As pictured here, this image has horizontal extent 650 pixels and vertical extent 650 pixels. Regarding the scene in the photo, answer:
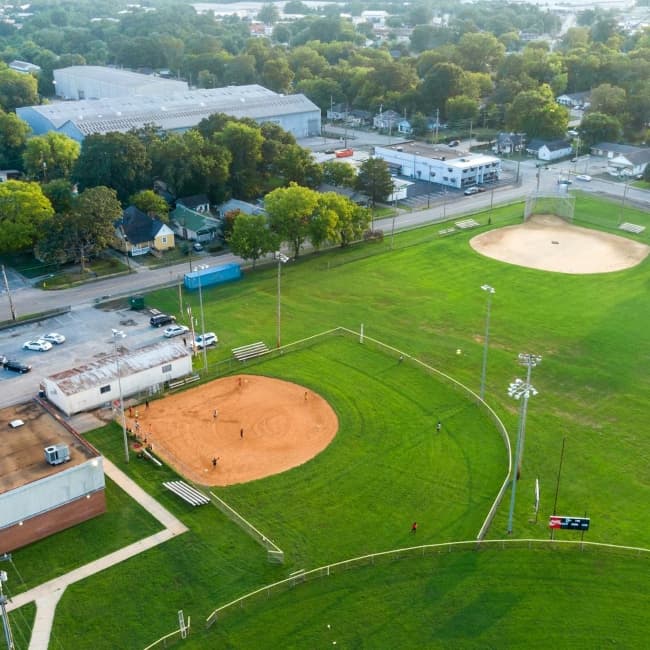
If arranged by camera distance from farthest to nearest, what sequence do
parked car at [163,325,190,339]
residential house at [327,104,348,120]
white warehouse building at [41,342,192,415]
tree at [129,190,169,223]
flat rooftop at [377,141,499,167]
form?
residential house at [327,104,348,120] → flat rooftop at [377,141,499,167] → tree at [129,190,169,223] → parked car at [163,325,190,339] → white warehouse building at [41,342,192,415]

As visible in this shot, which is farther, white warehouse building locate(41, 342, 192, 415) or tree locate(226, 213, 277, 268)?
tree locate(226, 213, 277, 268)

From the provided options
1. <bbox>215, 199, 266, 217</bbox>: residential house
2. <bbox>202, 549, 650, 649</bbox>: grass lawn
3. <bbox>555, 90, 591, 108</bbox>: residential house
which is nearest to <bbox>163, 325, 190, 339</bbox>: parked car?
<bbox>215, 199, 266, 217</bbox>: residential house

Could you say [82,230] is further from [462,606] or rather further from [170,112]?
[462,606]

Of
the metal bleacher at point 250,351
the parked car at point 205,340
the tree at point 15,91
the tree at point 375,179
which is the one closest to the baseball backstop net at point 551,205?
the tree at point 375,179

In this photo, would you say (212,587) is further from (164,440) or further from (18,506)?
(164,440)

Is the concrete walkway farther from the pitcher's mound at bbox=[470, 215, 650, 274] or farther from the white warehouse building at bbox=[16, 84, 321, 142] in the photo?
the white warehouse building at bbox=[16, 84, 321, 142]

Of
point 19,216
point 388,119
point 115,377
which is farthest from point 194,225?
point 388,119

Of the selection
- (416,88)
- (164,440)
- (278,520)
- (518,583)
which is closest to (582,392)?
(518,583)
